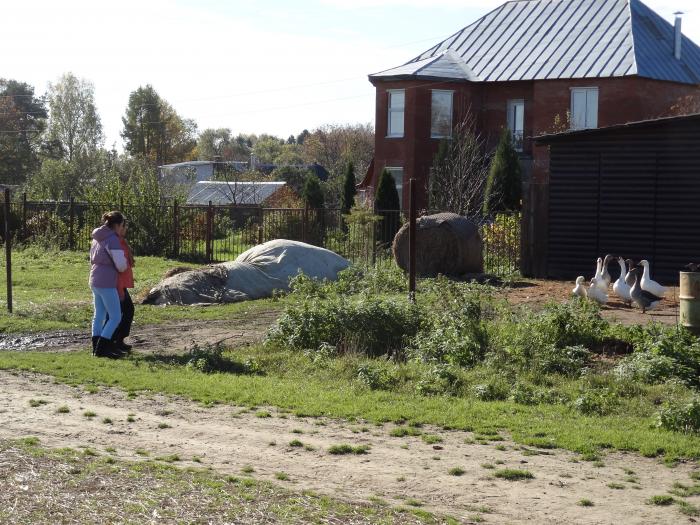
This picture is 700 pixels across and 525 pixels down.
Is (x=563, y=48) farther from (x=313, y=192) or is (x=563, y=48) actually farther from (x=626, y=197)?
(x=626, y=197)

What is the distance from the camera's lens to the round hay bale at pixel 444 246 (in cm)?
2038

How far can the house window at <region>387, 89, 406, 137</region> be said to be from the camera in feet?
127

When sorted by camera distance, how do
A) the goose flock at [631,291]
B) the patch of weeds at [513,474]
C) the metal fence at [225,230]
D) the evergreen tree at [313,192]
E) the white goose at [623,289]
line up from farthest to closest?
the evergreen tree at [313,192] < the metal fence at [225,230] < the white goose at [623,289] < the goose flock at [631,291] < the patch of weeds at [513,474]

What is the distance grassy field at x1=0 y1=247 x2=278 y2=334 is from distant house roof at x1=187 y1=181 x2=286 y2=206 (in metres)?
20.9

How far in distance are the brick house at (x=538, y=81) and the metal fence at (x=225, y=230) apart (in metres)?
9.64

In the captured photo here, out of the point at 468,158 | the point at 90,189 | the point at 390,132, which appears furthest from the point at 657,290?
the point at 390,132

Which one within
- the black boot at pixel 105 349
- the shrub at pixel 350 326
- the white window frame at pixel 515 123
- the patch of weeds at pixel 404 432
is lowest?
the patch of weeds at pixel 404 432

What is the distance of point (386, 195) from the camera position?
3459 cm

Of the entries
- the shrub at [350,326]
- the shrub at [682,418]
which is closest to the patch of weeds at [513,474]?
the shrub at [682,418]

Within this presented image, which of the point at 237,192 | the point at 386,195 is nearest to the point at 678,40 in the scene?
the point at 386,195

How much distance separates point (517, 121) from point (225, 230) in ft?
47.0

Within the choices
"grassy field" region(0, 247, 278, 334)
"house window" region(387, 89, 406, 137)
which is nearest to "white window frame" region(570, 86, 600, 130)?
"house window" region(387, 89, 406, 137)

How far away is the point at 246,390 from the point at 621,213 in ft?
41.6

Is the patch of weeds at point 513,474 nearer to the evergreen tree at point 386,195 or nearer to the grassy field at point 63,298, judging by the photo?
the grassy field at point 63,298
